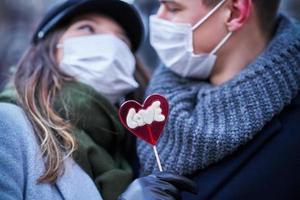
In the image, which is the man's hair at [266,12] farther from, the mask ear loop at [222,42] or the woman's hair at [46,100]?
the woman's hair at [46,100]

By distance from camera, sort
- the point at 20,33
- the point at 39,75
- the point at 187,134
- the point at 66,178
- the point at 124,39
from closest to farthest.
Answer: the point at 66,178 → the point at 187,134 → the point at 39,75 → the point at 124,39 → the point at 20,33

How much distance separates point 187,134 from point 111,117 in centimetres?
36

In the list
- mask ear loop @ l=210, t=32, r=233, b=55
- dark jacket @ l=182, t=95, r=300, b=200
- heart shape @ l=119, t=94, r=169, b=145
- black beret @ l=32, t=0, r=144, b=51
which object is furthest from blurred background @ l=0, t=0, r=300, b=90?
heart shape @ l=119, t=94, r=169, b=145

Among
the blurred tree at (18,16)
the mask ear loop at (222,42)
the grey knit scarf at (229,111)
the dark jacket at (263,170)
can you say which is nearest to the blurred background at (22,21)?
the blurred tree at (18,16)

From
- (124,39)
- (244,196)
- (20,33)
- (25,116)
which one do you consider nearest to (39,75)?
(25,116)

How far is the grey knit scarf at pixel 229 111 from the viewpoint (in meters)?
1.88

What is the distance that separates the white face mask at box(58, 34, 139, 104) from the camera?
218cm

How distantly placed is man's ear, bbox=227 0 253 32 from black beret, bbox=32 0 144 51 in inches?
19.5

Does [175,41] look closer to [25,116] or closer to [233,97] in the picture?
[233,97]

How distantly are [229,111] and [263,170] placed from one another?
25cm

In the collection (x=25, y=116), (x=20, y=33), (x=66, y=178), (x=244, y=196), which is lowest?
(x=20, y=33)

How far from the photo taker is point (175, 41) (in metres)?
→ 2.11

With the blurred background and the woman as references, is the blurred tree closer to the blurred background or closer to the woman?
the blurred background

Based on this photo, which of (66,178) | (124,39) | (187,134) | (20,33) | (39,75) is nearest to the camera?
(66,178)
